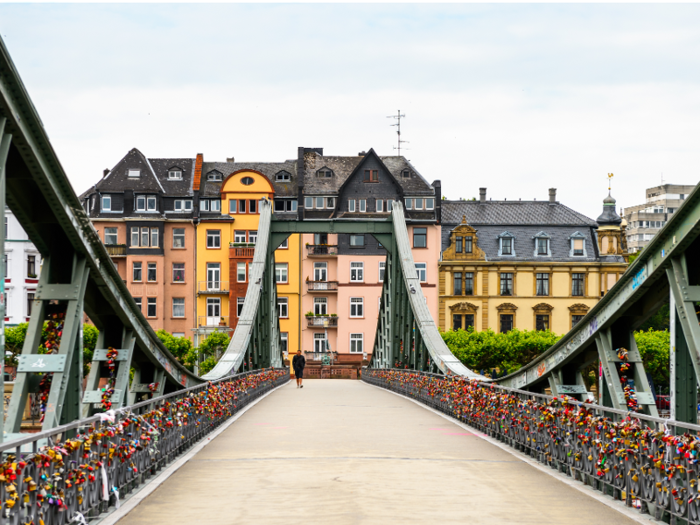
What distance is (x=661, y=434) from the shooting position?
7.90 metres

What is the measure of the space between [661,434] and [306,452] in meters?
5.62

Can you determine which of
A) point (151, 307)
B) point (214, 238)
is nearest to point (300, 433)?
point (151, 307)

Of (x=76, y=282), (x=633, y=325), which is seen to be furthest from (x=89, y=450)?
(x=633, y=325)

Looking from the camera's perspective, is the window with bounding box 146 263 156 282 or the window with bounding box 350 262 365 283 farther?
the window with bounding box 350 262 365 283

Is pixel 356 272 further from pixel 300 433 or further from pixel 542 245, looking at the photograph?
pixel 300 433

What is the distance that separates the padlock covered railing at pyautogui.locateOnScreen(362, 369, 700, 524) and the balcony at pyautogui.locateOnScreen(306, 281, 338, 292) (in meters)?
45.7

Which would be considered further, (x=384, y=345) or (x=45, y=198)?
(x=384, y=345)

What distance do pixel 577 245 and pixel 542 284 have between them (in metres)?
3.46

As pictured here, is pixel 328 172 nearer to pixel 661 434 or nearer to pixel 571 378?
pixel 571 378

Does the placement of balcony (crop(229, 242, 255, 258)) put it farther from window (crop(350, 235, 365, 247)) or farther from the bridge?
the bridge

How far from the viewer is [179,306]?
61312mm

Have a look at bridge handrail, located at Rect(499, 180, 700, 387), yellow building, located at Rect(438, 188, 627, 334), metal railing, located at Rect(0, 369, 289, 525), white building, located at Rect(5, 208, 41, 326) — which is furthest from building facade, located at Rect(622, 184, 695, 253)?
metal railing, located at Rect(0, 369, 289, 525)

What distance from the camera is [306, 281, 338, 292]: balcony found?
203ft

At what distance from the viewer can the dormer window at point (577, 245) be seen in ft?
208
